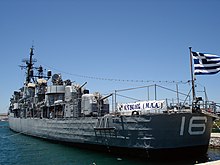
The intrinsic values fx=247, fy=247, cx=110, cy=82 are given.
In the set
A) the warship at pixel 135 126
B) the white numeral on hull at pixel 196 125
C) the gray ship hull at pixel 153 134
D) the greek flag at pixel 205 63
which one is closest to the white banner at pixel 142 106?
the warship at pixel 135 126

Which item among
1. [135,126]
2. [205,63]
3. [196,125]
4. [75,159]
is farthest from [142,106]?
[75,159]

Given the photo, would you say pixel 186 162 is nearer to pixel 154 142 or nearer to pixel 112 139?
pixel 154 142

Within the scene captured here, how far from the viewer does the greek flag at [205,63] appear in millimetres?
16688

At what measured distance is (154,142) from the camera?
53.4ft

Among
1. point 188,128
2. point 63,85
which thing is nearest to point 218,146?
point 188,128

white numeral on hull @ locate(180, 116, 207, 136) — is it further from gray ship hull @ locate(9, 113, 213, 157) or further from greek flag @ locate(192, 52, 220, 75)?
greek flag @ locate(192, 52, 220, 75)

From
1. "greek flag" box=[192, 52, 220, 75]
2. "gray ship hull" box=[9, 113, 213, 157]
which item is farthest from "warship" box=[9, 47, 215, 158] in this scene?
"greek flag" box=[192, 52, 220, 75]

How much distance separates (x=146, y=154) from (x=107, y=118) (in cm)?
405

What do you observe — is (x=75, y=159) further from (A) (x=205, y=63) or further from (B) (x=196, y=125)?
(A) (x=205, y=63)

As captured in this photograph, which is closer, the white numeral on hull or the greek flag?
the white numeral on hull

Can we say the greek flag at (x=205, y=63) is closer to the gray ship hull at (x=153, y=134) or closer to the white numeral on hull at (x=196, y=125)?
the gray ship hull at (x=153, y=134)

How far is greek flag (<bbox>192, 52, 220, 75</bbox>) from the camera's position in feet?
54.7

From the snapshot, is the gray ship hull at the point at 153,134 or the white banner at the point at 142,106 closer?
the gray ship hull at the point at 153,134

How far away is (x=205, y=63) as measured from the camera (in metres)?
16.9
